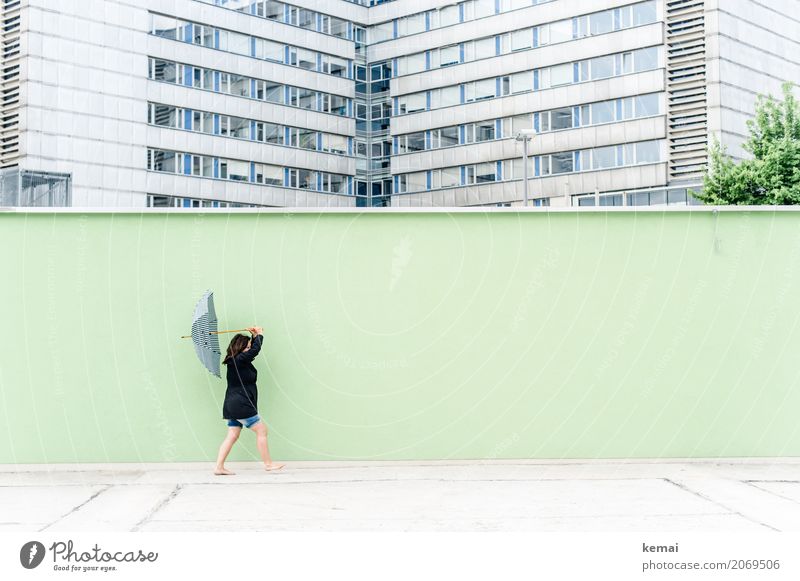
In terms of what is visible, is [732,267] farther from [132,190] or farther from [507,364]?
[132,190]

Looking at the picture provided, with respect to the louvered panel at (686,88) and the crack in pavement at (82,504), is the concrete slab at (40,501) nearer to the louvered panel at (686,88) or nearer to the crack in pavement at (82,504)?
the crack in pavement at (82,504)

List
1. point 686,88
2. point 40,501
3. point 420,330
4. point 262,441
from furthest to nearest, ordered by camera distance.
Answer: point 686,88
point 420,330
point 262,441
point 40,501

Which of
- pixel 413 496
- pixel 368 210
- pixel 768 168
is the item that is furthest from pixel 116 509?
pixel 768 168

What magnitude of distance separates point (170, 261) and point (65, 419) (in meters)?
1.99

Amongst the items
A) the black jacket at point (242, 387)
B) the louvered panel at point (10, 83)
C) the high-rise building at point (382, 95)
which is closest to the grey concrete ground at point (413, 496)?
the black jacket at point (242, 387)

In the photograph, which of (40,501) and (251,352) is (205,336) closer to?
(251,352)

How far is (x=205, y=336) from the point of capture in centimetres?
912

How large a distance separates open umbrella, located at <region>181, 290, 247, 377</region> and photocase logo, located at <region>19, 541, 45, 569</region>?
316 centimetres

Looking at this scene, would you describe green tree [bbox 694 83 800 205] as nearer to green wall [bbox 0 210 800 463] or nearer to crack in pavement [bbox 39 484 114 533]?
green wall [bbox 0 210 800 463]

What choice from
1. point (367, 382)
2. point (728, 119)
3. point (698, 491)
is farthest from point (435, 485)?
point (728, 119)

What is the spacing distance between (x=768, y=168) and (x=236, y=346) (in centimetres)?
2648

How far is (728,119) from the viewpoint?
167ft

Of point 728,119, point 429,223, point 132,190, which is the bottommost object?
point 429,223

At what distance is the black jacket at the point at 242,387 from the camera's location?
8.88m
